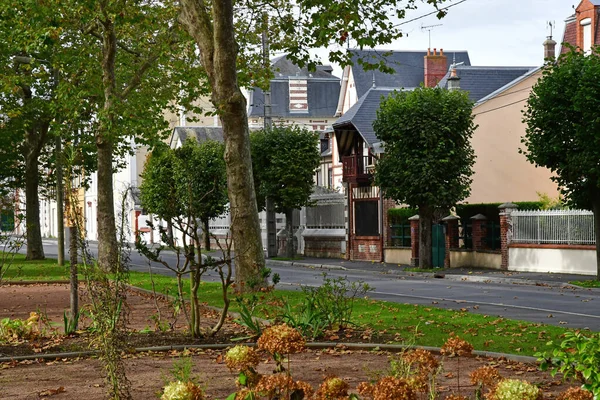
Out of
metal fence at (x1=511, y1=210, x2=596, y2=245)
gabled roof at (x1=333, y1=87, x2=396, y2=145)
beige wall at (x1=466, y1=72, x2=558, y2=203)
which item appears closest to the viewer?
metal fence at (x1=511, y1=210, x2=596, y2=245)

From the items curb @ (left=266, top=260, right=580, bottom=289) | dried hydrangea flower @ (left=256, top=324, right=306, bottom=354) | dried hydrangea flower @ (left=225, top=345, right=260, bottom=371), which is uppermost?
dried hydrangea flower @ (left=256, top=324, right=306, bottom=354)

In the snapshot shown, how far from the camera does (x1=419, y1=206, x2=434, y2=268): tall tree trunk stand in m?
36.8

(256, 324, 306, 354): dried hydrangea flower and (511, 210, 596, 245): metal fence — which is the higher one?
(511, 210, 596, 245): metal fence

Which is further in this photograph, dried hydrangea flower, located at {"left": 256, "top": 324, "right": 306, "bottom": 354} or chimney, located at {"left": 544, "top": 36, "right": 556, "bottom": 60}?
chimney, located at {"left": 544, "top": 36, "right": 556, "bottom": 60}

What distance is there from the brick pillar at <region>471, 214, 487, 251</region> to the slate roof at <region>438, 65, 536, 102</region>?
11.7 m

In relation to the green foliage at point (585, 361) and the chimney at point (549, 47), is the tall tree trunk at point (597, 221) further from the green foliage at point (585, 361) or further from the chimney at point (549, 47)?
the green foliage at point (585, 361)

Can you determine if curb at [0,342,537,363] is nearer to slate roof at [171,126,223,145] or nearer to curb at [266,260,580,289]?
curb at [266,260,580,289]

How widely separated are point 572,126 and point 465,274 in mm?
6697

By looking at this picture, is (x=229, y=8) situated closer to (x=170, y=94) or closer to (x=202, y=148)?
(x=170, y=94)

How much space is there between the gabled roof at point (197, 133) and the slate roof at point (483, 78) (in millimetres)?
32907

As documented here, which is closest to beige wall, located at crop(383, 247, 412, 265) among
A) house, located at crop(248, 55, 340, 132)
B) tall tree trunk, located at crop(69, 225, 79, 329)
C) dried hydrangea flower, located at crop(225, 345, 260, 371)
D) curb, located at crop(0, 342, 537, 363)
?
tall tree trunk, located at crop(69, 225, 79, 329)

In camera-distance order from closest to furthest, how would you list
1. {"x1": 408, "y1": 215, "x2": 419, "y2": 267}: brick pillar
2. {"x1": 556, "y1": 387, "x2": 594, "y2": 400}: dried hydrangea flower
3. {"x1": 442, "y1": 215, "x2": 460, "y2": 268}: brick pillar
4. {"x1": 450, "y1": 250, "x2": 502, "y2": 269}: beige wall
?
{"x1": 556, "y1": 387, "x2": 594, "y2": 400}: dried hydrangea flower
{"x1": 450, "y1": 250, "x2": 502, "y2": 269}: beige wall
{"x1": 442, "y1": 215, "x2": 460, "y2": 268}: brick pillar
{"x1": 408, "y1": 215, "x2": 419, "y2": 267}: brick pillar

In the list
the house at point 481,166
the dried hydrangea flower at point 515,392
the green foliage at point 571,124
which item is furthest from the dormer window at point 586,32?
the dried hydrangea flower at point 515,392

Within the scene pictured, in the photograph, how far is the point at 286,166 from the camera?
46.8m
